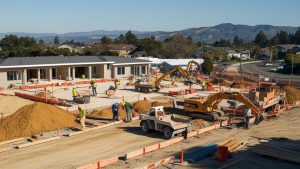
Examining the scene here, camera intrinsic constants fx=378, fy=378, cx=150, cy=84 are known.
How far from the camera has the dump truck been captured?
2038cm

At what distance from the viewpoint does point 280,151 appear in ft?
55.8

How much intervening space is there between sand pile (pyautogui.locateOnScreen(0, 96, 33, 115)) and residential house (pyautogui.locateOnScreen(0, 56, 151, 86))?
11.7 metres

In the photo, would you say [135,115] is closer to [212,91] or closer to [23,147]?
[23,147]

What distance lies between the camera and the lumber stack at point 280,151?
16684mm

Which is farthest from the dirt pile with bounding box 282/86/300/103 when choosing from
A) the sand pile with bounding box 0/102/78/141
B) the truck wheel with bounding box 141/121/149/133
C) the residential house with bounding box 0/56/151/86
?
the residential house with bounding box 0/56/151/86

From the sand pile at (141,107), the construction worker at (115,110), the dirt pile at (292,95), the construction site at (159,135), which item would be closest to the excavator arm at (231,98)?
the construction site at (159,135)

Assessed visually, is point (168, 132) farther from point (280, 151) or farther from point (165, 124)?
point (280, 151)

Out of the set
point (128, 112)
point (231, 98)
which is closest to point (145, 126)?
point (128, 112)

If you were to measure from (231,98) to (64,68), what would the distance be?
103 ft

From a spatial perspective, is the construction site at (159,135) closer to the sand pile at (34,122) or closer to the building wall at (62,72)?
the sand pile at (34,122)

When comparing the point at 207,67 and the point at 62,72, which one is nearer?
the point at 62,72

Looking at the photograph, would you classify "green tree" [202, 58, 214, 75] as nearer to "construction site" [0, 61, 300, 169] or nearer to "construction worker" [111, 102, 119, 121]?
"construction site" [0, 61, 300, 169]

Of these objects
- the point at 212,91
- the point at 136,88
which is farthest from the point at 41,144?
the point at 212,91

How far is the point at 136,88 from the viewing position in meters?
41.2
